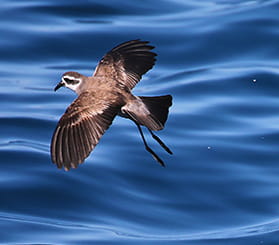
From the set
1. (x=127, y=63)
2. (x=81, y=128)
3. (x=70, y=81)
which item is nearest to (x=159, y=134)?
(x=127, y=63)

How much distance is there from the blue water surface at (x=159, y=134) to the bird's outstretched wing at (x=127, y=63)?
2.40 m

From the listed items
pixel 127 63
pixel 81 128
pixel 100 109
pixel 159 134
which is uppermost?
pixel 127 63

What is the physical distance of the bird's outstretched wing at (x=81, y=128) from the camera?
660 centimetres

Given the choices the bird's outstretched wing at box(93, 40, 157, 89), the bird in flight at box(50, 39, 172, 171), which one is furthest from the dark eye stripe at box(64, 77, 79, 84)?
the bird's outstretched wing at box(93, 40, 157, 89)

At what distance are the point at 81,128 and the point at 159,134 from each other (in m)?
5.48

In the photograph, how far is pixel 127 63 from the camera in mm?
8305

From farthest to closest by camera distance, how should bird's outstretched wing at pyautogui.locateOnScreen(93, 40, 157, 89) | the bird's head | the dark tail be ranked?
bird's outstretched wing at pyautogui.locateOnScreen(93, 40, 157, 89) → the bird's head → the dark tail

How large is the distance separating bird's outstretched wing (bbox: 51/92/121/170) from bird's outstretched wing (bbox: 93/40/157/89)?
90 cm

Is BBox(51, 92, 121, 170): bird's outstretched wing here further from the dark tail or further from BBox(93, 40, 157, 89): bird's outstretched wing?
BBox(93, 40, 157, 89): bird's outstretched wing

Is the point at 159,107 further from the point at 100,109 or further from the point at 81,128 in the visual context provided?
the point at 81,128

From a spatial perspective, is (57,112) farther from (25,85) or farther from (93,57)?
(93,57)

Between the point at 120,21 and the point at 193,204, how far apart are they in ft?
22.4

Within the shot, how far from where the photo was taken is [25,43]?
15812mm

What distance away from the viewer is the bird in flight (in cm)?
667
